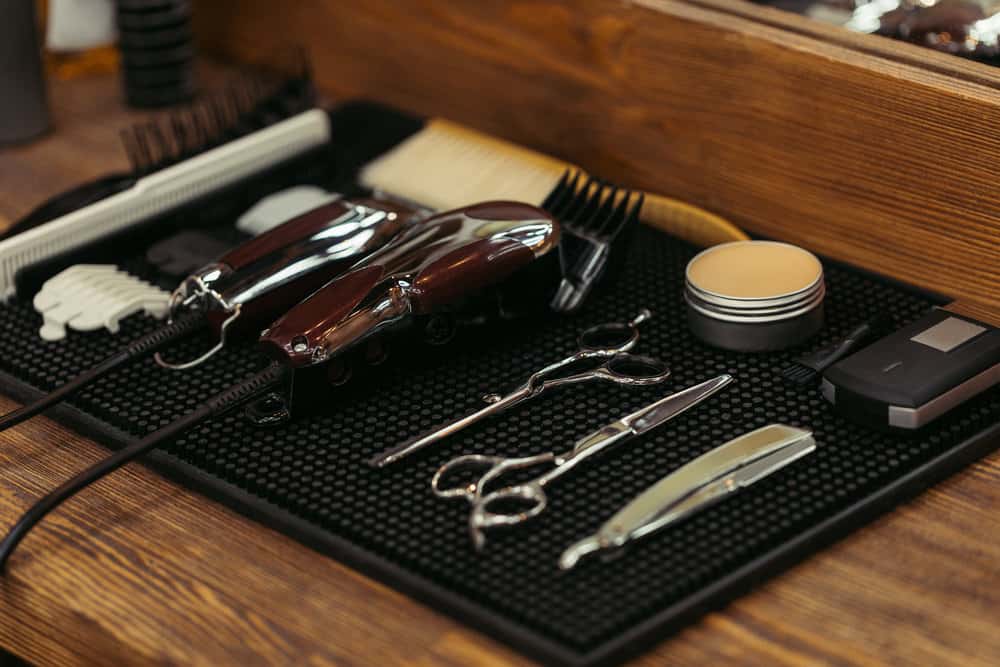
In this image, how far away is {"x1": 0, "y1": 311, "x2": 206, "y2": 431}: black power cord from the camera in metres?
0.85

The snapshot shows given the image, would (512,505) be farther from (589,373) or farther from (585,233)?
(585,233)

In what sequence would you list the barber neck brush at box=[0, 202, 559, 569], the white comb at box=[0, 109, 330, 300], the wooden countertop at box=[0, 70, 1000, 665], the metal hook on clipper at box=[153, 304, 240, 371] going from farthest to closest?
the white comb at box=[0, 109, 330, 300] < the metal hook on clipper at box=[153, 304, 240, 371] < the barber neck brush at box=[0, 202, 559, 569] < the wooden countertop at box=[0, 70, 1000, 665]

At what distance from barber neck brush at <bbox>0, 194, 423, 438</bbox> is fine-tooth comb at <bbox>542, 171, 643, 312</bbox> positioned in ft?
0.43

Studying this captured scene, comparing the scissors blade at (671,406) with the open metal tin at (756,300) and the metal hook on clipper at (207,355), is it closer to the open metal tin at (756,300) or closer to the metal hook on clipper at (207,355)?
the open metal tin at (756,300)

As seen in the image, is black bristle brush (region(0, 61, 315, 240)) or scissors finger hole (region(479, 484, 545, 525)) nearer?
scissors finger hole (region(479, 484, 545, 525))

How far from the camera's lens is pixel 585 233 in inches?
39.1

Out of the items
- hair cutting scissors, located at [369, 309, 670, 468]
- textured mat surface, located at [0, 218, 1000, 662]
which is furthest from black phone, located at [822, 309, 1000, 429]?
hair cutting scissors, located at [369, 309, 670, 468]

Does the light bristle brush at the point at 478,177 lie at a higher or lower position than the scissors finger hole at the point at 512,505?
higher

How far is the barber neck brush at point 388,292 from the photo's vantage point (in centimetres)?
81

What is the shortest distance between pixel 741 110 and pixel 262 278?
1.30ft

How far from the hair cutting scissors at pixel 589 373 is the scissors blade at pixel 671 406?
26mm

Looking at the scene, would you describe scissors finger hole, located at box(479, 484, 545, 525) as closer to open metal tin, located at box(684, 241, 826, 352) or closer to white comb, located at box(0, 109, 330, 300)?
open metal tin, located at box(684, 241, 826, 352)

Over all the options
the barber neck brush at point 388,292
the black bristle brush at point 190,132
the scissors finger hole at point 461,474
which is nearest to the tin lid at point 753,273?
the barber neck brush at point 388,292

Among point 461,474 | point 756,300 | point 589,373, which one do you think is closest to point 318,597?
Answer: point 461,474
